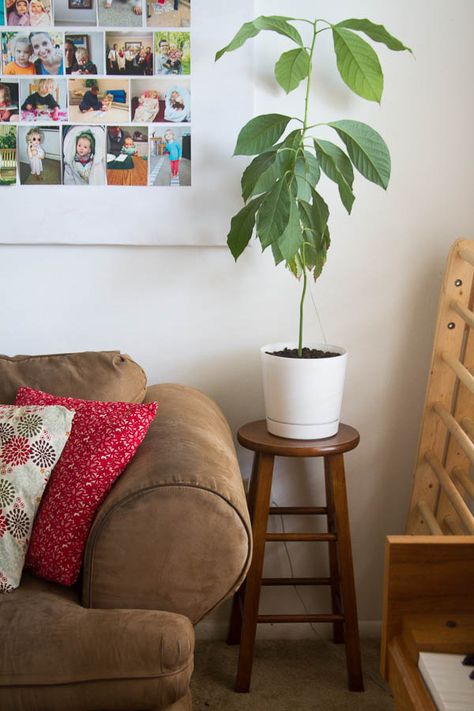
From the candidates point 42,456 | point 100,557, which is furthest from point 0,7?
point 100,557

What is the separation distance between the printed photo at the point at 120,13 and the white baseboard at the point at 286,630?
1726mm

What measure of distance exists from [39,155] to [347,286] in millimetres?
942

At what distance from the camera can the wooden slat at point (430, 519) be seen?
2.15m

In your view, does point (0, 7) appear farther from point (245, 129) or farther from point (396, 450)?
point (396, 450)

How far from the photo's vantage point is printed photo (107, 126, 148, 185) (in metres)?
2.28

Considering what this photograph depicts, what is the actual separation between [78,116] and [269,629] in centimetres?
159

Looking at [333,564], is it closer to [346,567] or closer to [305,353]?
[346,567]

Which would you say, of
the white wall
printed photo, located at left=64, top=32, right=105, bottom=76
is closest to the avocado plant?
the white wall

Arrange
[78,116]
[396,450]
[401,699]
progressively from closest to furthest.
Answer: [401,699], [78,116], [396,450]

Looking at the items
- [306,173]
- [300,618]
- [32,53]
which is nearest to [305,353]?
[306,173]

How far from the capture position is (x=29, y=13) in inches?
88.4

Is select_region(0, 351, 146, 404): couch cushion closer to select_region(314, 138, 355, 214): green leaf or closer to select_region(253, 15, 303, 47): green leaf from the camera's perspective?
select_region(314, 138, 355, 214): green leaf

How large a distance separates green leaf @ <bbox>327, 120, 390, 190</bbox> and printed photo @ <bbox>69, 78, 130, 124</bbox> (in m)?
0.58

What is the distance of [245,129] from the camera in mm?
2143
